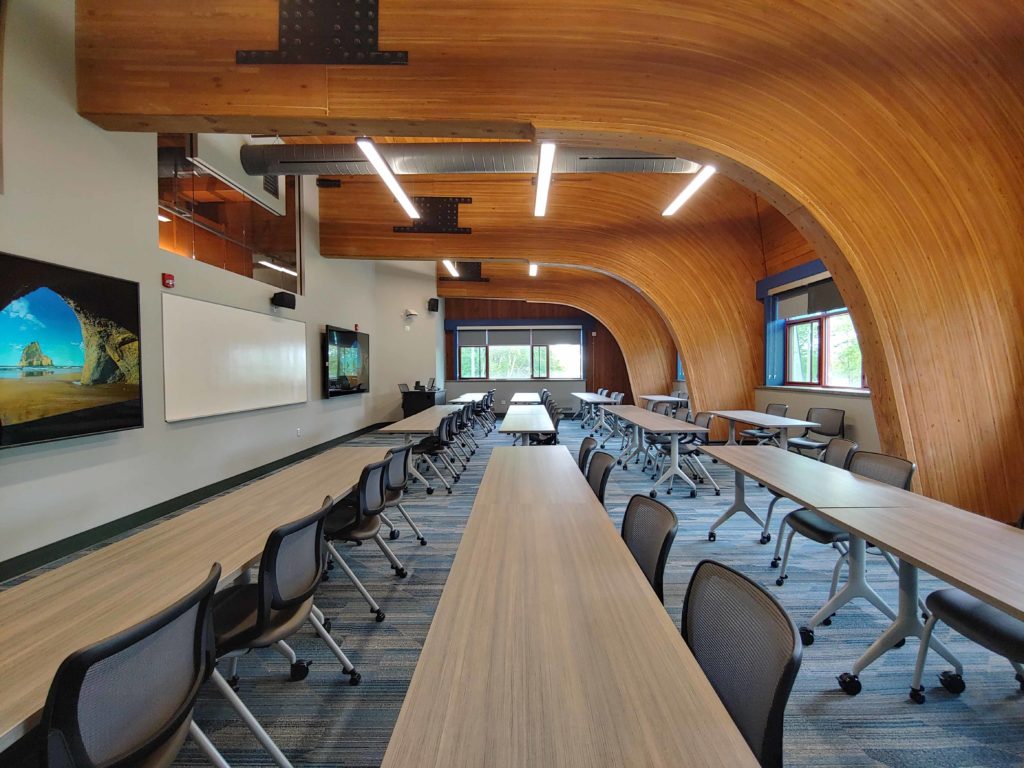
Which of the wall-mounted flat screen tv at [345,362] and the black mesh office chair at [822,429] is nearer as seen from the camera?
the black mesh office chair at [822,429]

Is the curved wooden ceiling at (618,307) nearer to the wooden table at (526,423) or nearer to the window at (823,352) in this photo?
the window at (823,352)

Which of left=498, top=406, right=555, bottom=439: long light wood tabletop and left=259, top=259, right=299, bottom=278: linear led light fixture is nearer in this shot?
left=498, top=406, right=555, bottom=439: long light wood tabletop

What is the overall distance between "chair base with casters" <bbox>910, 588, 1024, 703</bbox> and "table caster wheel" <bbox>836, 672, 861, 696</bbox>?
0.22 metres

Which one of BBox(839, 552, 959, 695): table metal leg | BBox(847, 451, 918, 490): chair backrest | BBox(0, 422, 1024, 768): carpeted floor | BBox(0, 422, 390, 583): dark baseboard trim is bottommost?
BBox(0, 422, 1024, 768): carpeted floor

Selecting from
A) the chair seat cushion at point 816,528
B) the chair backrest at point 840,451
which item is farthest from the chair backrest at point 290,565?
the chair backrest at point 840,451

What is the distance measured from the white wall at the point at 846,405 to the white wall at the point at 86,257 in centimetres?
772

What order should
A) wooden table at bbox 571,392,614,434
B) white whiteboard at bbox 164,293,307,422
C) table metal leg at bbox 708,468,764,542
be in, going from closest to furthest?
table metal leg at bbox 708,468,764,542 → white whiteboard at bbox 164,293,307,422 → wooden table at bbox 571,392,614,434

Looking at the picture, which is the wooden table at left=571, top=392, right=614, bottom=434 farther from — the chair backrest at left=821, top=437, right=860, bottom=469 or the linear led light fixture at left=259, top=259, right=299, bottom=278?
the linear led light fixture at left=259, top=259, right=299, bottom=278

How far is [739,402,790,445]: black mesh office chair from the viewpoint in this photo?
6.92 m

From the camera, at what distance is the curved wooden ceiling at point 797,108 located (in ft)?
11.2

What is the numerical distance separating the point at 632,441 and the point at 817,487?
520 centimetres

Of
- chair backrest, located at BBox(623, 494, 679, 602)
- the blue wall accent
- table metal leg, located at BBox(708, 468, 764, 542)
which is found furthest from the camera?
the blue wall accent

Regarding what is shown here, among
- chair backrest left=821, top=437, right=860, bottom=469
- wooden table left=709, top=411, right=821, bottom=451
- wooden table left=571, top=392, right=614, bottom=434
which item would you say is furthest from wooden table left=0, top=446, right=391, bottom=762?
wooden table left=571, top=392, right=614, bottom=434

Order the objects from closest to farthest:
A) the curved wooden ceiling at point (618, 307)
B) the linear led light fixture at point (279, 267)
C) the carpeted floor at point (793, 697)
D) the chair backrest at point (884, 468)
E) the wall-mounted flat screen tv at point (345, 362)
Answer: the carpeted floor at point (793, 697)
the chair backrest at point (884, 468)
the linear led light fixture at point (279, 267)
the wall-mounted flat screen tv at point (345, 362)
the curved wooden ceiling at point (618, 307)
